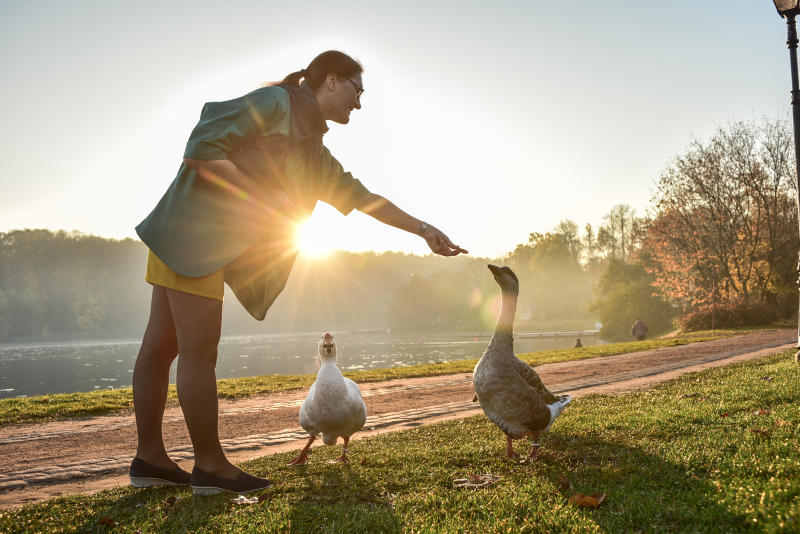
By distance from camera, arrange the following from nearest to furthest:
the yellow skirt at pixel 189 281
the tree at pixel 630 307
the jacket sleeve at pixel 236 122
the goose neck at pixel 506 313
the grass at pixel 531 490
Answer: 1. the grass at pixel 531 490
2. the jacket sleeve at pixel 236 122
3. the yellow skirt at pixel 189 281
4. the goose neck at pixel 506 313
5. the tree at pixel 630 307

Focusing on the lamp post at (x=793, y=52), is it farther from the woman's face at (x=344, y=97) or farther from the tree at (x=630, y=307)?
the tree at (x=630, y=307)

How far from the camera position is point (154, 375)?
364cm

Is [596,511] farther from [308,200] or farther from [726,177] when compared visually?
[726,177]

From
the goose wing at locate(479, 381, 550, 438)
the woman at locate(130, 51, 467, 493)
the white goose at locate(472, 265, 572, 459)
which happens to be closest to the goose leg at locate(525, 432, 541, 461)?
the white goose at locate(472, 265, 572, 459)

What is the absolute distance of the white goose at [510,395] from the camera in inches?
172

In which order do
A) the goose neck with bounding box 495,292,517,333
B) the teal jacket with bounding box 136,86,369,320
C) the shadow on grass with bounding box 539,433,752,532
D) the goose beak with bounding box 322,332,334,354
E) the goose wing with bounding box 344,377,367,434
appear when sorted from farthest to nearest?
the goose beak with bounding box 322,332,334,354
the goose wing with bounding box 344,377,367,434
the goose neck with bounding box 495,292,517,333
the teal jacket with bounding box 136,86,369,320
the shadow on grass with bounding box 539,433,752,532

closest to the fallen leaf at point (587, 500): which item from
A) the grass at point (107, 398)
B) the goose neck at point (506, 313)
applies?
the goose neck at point (506, 313)

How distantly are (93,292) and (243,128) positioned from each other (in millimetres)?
164517

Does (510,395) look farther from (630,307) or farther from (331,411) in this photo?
(630,307)

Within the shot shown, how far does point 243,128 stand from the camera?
10.2ft

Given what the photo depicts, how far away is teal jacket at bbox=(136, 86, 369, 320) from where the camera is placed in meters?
3.11

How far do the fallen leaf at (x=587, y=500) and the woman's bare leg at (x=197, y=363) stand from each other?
7.68 feet

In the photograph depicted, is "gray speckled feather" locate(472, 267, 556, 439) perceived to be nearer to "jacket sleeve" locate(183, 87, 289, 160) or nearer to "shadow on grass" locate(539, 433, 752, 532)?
"shadow on grass" locate(539, 433, 752, 532)

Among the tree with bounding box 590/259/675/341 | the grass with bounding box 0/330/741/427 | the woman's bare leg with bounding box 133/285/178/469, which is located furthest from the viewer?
the tree with bounding box 590/259/675/341
